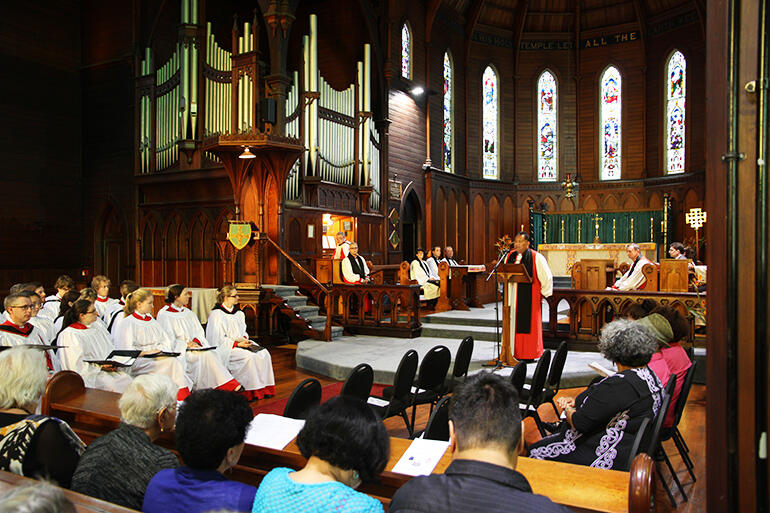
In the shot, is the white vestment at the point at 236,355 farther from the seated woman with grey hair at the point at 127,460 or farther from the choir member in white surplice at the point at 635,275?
the choir member in white surplice at the point at 635,275

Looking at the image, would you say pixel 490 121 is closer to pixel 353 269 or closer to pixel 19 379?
pixel 353 269

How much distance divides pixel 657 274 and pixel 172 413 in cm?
807

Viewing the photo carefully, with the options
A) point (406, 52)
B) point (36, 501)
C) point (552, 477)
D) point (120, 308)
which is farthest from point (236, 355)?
point (406, 52)

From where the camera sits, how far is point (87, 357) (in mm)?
5391

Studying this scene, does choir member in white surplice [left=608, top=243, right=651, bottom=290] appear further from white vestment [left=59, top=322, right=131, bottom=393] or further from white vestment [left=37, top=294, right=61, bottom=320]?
white vestment [left=37, top=294, right=61, bottom=320]

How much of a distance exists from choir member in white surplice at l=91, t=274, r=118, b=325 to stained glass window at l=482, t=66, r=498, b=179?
13.3m

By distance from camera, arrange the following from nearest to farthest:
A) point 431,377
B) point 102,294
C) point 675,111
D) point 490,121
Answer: point 431,377 → point 102,294 → point 675,111 → point 490,121

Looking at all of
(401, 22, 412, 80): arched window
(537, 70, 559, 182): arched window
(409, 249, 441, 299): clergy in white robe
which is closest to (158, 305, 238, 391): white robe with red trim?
(409, 249, 441, 299): clergy in white robe

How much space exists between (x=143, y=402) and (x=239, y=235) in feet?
26.5

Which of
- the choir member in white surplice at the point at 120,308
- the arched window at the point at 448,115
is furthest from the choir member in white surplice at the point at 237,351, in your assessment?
the arched window at the point at 448,115

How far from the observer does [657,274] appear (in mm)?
8922

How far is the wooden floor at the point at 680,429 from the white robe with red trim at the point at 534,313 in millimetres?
796

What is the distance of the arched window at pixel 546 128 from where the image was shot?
19.2 metres

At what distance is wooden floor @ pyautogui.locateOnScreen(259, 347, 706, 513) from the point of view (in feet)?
12.6
